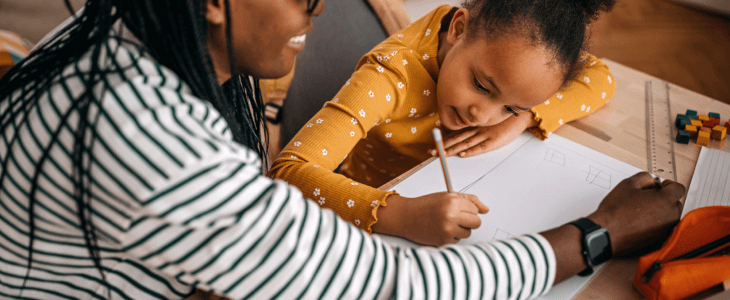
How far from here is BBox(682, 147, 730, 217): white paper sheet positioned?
727mm

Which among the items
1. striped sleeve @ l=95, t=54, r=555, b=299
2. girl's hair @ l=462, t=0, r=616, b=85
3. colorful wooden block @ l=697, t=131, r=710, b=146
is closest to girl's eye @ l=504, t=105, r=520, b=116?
girl's hair @ l=462, t=0, r=616, b=85

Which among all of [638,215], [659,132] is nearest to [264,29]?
[638,215]

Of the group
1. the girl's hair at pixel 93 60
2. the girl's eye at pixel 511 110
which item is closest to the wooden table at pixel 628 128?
the girl's eye at pixel 511 110

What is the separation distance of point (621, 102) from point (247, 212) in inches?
36.3

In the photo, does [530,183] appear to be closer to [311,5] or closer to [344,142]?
[344,142]

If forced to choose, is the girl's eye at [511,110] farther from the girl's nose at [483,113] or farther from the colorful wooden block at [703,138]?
the colorful wooden block at [703,138]

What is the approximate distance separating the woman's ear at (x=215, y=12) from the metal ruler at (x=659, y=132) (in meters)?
0.73

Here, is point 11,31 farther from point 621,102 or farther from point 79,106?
point 621,102

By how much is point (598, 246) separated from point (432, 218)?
0.21 meters

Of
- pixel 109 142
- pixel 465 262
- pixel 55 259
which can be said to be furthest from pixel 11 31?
pixel 465 262

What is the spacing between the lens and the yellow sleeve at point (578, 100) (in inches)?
35.1

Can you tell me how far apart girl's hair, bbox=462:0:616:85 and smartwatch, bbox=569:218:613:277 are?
0.99 feet

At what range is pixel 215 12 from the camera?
476 mm

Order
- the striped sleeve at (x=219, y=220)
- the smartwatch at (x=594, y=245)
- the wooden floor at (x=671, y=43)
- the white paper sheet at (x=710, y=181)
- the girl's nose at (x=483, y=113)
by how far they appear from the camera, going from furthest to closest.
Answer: the wooden floor at (x=671, y=43) → the girl's nose at (x=483, y=113) → the white paper sheet at (x=710, y=181) → the smartwatch at (x=594, y=245) → the striped sleeve at (x=219, y=220)
